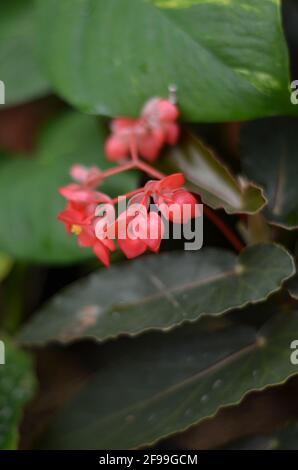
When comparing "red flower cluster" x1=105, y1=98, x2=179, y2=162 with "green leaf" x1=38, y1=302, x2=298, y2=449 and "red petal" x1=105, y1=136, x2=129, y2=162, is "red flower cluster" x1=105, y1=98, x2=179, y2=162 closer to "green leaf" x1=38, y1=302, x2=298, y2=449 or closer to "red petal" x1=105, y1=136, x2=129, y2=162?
"red petal" x1=105, y1=136, x2=129, y2=162

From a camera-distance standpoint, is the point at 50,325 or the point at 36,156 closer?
the point at 50,325

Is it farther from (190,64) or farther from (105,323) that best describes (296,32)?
(105,323)

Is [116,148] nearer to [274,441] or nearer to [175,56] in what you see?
[175,56]

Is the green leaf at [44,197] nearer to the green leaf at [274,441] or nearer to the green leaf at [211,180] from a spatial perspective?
the green leaf at [211,180]

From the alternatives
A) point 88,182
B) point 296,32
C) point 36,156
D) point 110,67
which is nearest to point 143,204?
point 88,182
